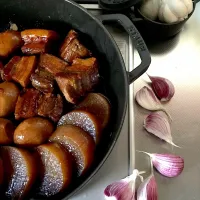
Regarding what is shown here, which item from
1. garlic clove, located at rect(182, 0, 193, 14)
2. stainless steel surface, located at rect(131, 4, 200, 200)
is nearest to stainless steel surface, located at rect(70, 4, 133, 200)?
stainless steel surface, located at rect(131, 4, 200, 200)

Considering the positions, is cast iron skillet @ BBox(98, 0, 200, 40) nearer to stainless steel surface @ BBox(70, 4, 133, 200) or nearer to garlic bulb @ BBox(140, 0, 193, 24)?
garlic bulb @ BBox(140, 0, 193, 24)

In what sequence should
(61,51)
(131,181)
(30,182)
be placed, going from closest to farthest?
1. (30,182)
2. (131,181)
3. (61,51)

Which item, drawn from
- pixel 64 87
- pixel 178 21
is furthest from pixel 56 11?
pixel 178 21

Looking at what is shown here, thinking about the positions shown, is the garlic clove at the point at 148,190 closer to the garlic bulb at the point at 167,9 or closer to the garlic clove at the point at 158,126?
the garlic clove at the point at 158,126

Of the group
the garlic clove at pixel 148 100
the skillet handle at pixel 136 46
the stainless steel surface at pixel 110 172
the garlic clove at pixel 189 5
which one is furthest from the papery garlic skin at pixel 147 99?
the garlic clove at pixel 189 5

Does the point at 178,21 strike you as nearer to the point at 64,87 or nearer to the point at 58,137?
the point at 64,87

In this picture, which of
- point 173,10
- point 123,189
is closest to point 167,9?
point 173,10
